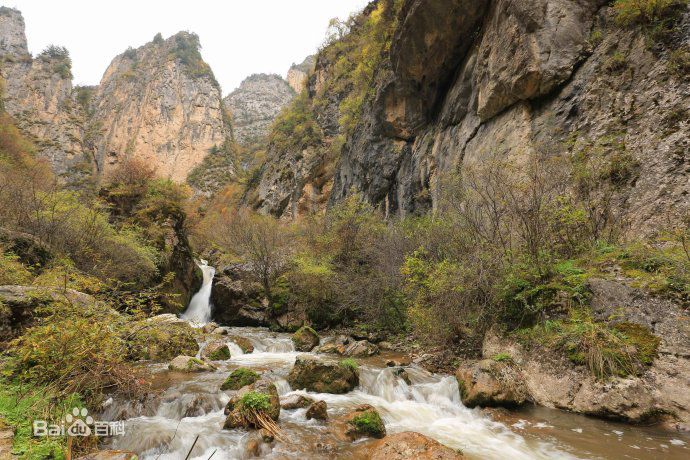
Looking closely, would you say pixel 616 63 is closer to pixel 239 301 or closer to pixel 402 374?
pixel 402 374

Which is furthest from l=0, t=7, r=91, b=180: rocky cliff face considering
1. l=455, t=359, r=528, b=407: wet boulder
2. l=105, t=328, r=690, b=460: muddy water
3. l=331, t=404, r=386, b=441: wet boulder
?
l=455, t=359, r=528, b=407: wet boulder

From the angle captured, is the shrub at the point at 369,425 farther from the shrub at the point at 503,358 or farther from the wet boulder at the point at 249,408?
the shrub at the point at 503,358

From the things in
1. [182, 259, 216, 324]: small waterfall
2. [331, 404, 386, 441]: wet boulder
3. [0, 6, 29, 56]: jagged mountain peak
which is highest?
[0, 6, 29, 56]: jagged mountain peak

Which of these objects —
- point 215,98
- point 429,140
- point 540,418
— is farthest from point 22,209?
point 215,98

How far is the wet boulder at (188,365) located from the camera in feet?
27.9

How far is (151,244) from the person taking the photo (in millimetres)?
18312

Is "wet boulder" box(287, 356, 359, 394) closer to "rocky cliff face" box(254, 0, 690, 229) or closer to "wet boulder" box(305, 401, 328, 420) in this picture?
"wet boulder" box(305, 401, 328, 420)

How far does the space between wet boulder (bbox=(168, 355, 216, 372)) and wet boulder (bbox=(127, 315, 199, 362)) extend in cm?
Answer: 46

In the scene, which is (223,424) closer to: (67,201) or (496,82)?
(67,201)

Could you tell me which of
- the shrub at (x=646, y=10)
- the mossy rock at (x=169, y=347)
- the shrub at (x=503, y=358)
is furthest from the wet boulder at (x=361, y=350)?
the shrub at (x=646, y=10)

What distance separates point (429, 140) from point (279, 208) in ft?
66.1

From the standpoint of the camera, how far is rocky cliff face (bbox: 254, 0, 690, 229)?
28.4 ft

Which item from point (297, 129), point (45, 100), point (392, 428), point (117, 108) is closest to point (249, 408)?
point (392, 428)

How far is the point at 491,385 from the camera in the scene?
21.2ft
